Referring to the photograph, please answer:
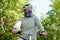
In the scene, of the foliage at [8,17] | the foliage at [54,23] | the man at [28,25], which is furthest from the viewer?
the foliage at [8,17]

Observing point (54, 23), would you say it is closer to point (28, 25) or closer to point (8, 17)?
point (8, 17)

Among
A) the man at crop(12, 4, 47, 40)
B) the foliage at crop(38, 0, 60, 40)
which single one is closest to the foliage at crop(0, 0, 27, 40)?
the foliage at crop(38, 0, 60, 40)

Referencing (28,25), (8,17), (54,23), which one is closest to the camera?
(28,25)

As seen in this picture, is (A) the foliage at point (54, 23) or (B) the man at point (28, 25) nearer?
(B) the man at point (28, 25)

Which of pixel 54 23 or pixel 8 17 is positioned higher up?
pixel 8 17

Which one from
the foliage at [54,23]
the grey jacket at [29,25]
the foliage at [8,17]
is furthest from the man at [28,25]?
the foliage at [8,17]

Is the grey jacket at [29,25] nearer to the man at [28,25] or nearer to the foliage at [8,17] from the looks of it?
the man at [28,25]

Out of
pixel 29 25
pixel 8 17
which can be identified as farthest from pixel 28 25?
pixel 8 17

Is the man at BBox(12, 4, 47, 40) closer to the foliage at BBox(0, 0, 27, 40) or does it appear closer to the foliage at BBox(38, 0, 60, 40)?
the foliage at BBox(38, 0, 60, 40)

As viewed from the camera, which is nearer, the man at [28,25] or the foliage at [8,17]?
the man at [28,25]

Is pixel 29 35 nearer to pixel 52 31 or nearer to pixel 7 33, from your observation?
pixel 52 31

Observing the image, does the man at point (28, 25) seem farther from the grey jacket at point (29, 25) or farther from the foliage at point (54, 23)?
the foliage at point (54, 23)

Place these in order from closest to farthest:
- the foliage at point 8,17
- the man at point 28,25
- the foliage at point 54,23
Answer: the man at point 28,25 → the foliage at point 54,23 → the foliage at point 8,17

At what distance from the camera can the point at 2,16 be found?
12.0m
